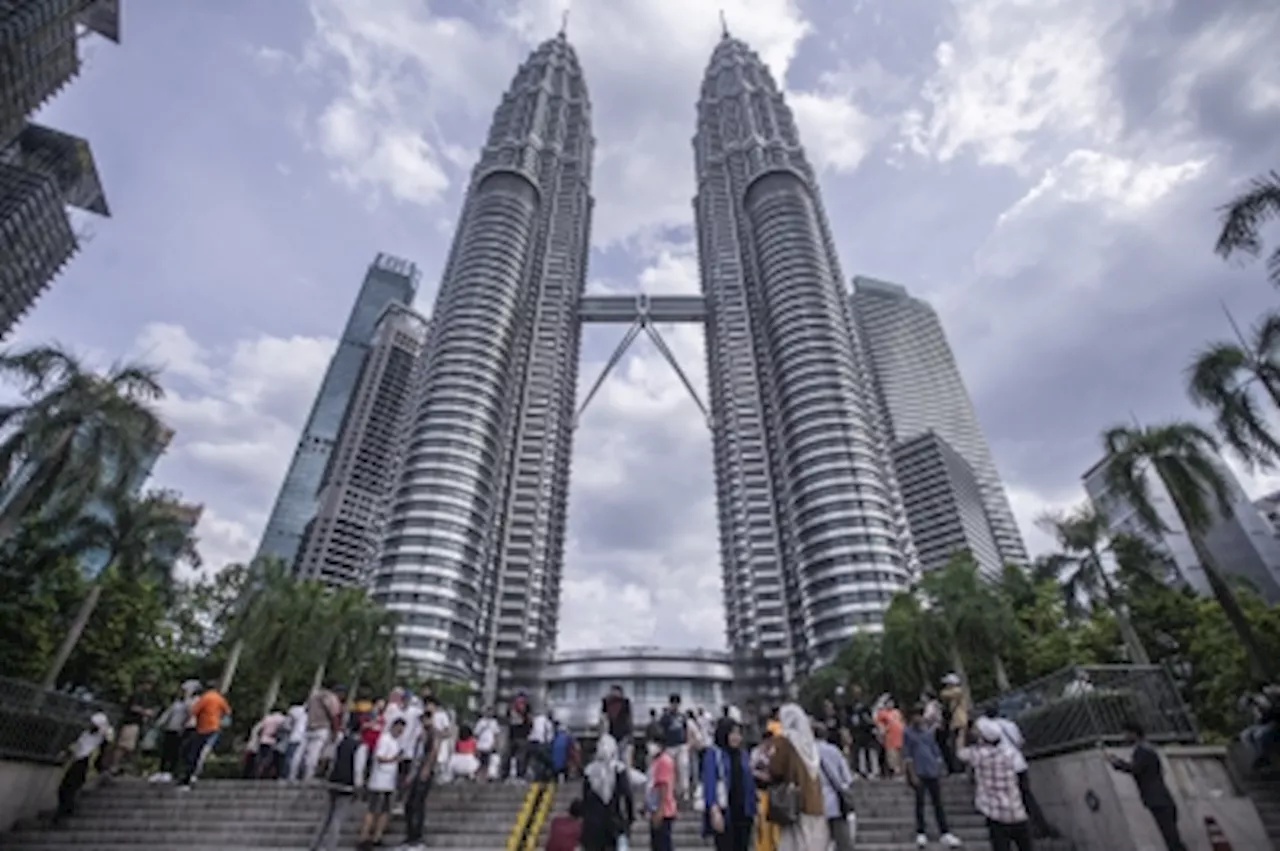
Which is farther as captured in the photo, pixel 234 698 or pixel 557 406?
pixel 557 406

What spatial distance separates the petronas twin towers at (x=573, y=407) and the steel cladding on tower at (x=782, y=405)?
399 millimetres

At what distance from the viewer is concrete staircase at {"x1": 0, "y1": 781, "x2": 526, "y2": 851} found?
995cm

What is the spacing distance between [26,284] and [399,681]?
4803 centimetres

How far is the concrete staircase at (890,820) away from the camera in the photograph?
9883 millimetres

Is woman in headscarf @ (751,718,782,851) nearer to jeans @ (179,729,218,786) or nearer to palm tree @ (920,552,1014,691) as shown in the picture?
jeans @ (179,729,218,786)

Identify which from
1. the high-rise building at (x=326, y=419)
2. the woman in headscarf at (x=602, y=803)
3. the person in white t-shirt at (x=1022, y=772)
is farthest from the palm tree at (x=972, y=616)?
the high-rise building at (x=326, y=419)

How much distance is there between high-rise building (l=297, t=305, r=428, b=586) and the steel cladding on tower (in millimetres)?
65773

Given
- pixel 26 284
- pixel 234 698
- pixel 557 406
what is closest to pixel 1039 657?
pixel 234 698

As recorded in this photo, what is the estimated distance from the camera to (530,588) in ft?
358

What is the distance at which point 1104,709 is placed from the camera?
10.0 metres

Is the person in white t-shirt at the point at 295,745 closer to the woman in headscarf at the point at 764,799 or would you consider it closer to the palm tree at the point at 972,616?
the woman in headscarf at the point at 764,799

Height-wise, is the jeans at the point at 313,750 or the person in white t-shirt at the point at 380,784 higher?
the jeans at the point at 313,750

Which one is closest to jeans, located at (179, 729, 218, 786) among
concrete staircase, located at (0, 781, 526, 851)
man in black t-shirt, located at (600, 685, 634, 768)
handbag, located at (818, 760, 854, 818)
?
concrete staircase, located at (0, 781, 526, 851)

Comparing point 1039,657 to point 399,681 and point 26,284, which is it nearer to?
point 399,681
